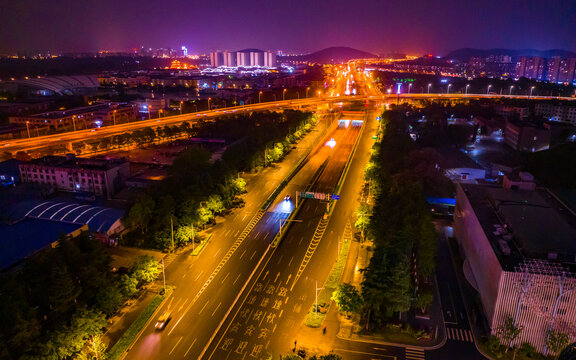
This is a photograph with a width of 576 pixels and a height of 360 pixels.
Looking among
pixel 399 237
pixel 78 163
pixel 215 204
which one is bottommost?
pixel 215 204

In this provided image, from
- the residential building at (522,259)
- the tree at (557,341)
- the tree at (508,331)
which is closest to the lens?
the tree at (557,341)

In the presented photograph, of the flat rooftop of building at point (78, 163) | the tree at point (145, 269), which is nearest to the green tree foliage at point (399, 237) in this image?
the tree at point (145, 269)

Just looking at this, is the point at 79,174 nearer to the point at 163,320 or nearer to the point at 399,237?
the point at 163,320

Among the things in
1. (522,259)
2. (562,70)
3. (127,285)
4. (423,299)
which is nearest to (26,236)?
(127,285)

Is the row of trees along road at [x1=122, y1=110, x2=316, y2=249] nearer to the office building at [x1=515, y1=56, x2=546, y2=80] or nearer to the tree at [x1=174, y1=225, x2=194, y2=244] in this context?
the tree at [x1=174, y1=225, x2=194, y2=244]

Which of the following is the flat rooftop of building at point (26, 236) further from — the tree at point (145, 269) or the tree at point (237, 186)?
the tree at point (237, 186)
